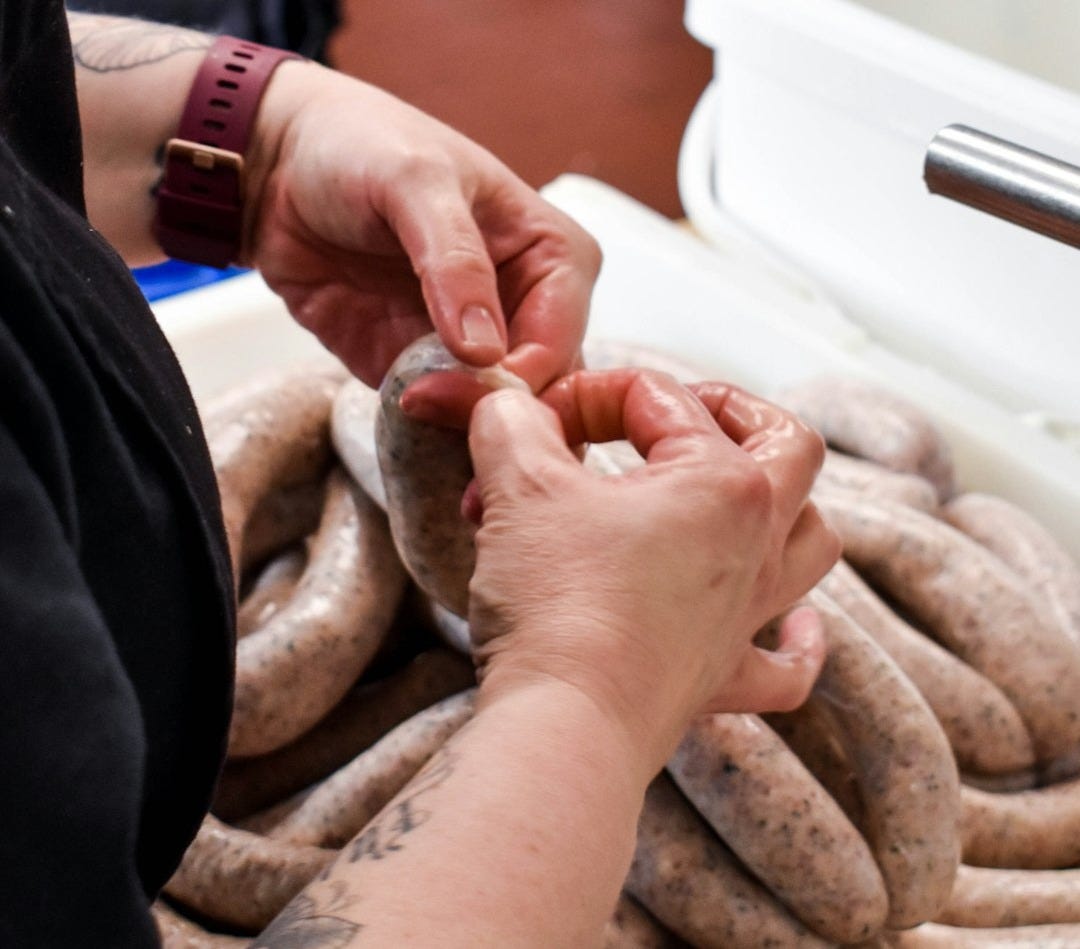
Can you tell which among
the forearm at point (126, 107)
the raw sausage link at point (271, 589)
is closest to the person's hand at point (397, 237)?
the forearm at point (126, 107)

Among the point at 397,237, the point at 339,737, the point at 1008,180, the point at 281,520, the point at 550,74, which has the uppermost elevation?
the point at 1008,180

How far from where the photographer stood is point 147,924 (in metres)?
0.68

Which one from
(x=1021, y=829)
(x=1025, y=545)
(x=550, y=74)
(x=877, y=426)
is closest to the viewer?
(x=1021, y=829)

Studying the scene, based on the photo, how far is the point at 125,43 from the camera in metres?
1.35

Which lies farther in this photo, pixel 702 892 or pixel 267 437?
pixel 267 437

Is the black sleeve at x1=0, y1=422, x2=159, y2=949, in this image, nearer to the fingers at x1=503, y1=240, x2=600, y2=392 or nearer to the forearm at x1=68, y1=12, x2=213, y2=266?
the fingers at x1=503, y1=240, x2=600, y2=392

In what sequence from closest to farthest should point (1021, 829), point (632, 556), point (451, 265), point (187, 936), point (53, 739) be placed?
point (53, 739)
point (632, 556)
point (451, 265)
point (187, 936)
point (1021, 829)

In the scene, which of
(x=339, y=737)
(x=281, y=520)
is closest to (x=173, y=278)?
(x=281, y=520)

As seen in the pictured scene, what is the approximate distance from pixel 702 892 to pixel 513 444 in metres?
0.56

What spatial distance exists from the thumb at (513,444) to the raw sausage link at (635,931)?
1.76 feet

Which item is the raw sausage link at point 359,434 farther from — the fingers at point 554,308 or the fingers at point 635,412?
the fingers at point 635,412

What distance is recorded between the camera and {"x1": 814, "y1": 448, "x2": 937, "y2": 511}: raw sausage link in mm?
1663

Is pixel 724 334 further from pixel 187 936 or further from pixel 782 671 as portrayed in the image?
pixel 187 936

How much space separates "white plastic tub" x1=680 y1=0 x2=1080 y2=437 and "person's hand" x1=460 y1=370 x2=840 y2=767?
0.96 metres
